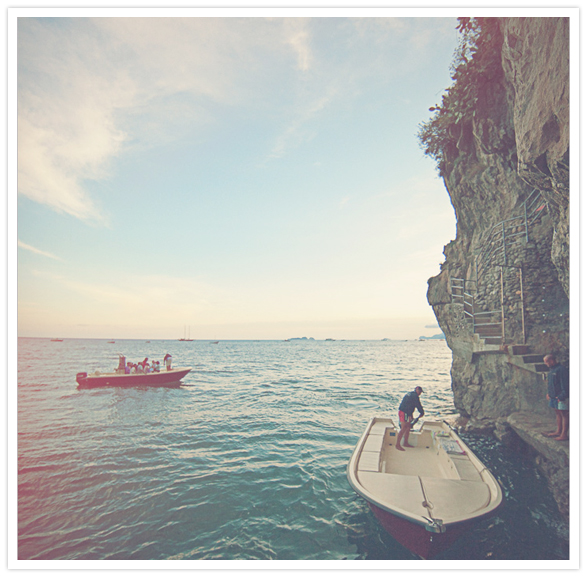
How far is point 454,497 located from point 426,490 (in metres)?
0.40

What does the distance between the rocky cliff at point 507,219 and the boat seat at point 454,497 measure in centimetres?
222

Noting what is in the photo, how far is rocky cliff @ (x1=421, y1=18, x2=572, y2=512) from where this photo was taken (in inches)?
182

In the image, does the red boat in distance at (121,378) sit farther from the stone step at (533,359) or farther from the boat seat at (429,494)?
the stone step at (533,359)

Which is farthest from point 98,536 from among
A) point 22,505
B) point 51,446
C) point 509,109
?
point 509,109

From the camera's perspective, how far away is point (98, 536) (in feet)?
17.4

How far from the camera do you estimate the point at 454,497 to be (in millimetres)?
4621

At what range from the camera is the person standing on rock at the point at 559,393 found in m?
5.67

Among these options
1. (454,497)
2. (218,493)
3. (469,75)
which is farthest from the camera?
(469,75)

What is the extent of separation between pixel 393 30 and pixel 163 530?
9501mm

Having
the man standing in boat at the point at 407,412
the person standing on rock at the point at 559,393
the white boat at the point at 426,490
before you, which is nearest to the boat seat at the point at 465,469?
the white boat at the point at 426,490

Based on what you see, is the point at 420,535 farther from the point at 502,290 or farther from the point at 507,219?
the point at 507,219

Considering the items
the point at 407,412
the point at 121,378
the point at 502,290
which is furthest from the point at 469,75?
the point at 121,378

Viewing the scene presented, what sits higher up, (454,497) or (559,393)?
(559,393)
